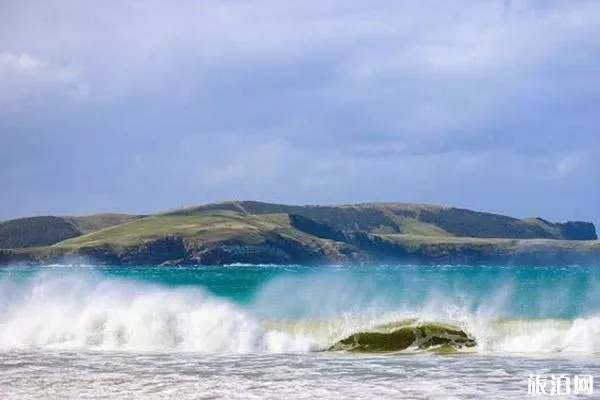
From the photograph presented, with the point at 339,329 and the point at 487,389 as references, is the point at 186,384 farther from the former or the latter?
the point at 339,329

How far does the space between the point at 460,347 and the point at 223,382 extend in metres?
13.3

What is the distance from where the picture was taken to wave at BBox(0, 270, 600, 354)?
35438mm

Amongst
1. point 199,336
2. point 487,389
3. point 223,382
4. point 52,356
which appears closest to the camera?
point 487,389

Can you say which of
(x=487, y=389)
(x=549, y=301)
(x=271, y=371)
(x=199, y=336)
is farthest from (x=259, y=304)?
(x=487, y=389)

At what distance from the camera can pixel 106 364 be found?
30312mm
